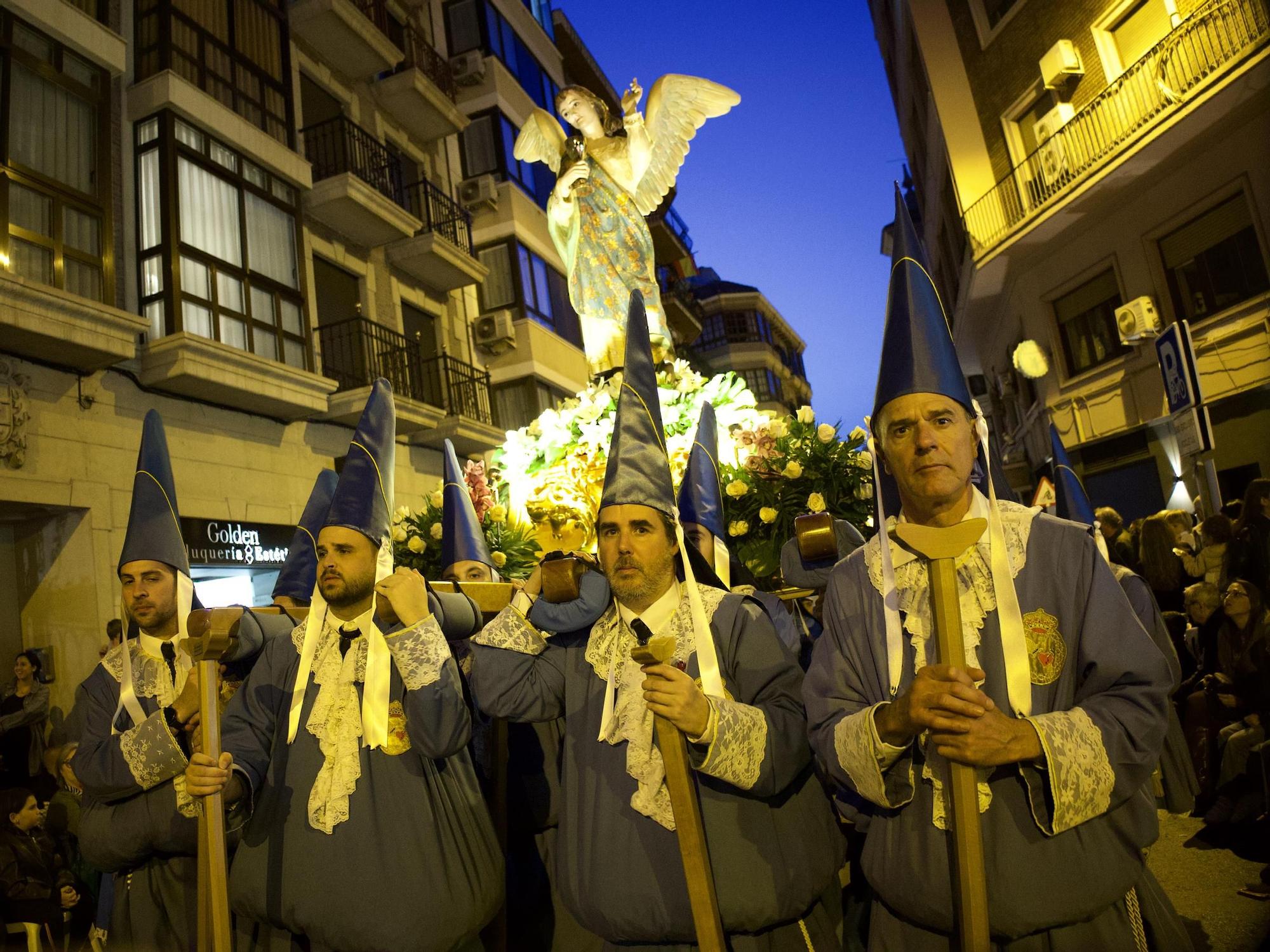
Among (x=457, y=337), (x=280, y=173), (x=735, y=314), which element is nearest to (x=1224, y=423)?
(x=457, y=337)

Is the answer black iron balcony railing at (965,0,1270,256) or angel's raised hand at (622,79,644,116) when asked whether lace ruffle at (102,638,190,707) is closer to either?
angel's raised hand at (622,79,644,116)

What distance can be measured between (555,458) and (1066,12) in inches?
557

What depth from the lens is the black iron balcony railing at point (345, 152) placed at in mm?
13258

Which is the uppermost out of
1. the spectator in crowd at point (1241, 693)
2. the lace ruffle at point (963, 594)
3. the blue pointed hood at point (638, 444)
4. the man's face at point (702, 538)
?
the blue pointed hood at point (638, 444)

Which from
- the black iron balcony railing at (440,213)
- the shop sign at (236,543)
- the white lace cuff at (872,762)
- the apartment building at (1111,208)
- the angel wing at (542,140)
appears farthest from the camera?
the black iron balcony railing at (440,213)

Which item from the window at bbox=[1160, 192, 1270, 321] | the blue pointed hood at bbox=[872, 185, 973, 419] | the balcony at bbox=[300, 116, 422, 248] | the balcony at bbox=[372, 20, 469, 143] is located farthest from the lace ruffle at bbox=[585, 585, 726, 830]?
the balcony at bbox=[372, 20, 469, 143]

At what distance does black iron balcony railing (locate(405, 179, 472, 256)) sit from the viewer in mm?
15523

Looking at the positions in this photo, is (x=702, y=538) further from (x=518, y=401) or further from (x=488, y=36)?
(x=488, y=36)

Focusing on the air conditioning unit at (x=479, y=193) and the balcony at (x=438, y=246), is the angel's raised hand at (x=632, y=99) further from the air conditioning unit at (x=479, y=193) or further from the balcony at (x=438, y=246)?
the air conditioning unit at (x=479, y=193)

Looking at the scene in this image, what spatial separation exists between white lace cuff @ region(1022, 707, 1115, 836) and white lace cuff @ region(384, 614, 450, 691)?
63.2 inches

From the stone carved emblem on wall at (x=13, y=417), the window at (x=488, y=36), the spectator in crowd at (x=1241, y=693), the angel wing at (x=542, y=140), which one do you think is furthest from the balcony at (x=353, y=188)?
the spectator in crowd at (x=1241, y=693)

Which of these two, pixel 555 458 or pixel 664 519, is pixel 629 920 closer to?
pixel 664 519

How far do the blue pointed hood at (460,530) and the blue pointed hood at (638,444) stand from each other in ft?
6.90

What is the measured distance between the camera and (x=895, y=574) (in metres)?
2.15
